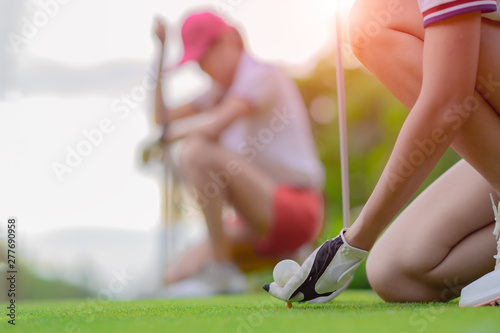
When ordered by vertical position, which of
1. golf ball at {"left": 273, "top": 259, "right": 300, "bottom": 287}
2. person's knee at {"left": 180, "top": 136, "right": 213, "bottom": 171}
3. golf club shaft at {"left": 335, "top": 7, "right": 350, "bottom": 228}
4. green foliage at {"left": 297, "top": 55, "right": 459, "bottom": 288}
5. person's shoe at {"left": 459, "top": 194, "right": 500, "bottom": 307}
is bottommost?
green foliage at {"left": 297, "top": 55, "right": 459, "bottom": 288}

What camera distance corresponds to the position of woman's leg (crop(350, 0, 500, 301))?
0.85 meters

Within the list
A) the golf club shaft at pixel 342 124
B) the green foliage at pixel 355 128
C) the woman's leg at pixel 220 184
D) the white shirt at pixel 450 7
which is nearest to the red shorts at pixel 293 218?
the woman's leg at pixel 220 184

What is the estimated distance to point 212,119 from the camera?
8.21ft

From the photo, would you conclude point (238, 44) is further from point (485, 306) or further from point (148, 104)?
point (485, 306)

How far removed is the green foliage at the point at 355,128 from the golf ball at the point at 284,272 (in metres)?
5.82

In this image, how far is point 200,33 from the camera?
105 inches

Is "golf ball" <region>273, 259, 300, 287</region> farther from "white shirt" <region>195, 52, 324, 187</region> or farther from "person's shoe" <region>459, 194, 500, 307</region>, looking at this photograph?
"white shirt" <region>195, 52, 324, 187</region>

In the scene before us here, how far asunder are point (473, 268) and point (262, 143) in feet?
5.21

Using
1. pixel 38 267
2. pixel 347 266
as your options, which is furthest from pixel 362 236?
pixel 38 267

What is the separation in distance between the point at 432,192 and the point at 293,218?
53.6 inches

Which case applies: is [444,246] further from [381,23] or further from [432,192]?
[381,23]

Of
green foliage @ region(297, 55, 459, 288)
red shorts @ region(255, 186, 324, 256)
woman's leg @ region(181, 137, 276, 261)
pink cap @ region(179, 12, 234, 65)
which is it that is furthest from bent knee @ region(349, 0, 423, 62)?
green foliage @ region(297, 55, 459, 288)

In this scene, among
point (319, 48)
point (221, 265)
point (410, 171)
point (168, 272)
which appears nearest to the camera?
point (410, 171)

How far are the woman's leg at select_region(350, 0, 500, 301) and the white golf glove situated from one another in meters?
0.24
